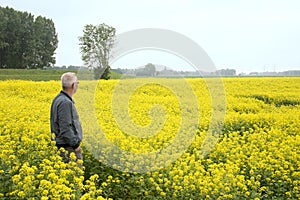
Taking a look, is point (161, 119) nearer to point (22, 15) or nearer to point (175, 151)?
point (175, 151)

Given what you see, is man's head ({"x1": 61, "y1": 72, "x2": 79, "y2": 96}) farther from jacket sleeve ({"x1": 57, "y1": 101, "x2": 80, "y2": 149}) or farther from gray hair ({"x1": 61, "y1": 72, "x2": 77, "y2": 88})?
jacket sleeve ({"x1": 57, "y1": 101, "x2": 80, "y2": 149})

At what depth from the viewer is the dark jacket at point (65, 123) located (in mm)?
4926

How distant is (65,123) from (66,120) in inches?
1.7

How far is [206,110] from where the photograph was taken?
36.3 feet

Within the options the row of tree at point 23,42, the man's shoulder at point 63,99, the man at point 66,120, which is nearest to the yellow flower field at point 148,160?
the man at point 66,120

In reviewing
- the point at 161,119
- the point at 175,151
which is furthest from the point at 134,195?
the point at 161,119

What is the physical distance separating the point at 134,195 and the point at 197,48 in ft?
13.7

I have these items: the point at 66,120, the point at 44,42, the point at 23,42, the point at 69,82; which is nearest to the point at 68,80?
the point at 69,82

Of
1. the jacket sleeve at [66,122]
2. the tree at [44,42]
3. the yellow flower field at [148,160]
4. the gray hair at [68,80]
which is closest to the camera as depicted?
the yellow flower field at [148,160]

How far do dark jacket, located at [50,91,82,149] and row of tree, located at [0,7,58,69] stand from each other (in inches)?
1657

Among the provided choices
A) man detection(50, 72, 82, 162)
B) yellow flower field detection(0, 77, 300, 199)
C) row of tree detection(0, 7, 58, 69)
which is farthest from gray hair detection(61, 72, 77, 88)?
row of tree detection(0, 7, 58, 69)

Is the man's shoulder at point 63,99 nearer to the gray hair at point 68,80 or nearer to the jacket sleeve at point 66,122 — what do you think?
the jacket sleeve at point 66,122

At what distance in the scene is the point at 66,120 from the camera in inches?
194

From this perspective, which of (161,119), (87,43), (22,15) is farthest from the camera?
(22,15)
